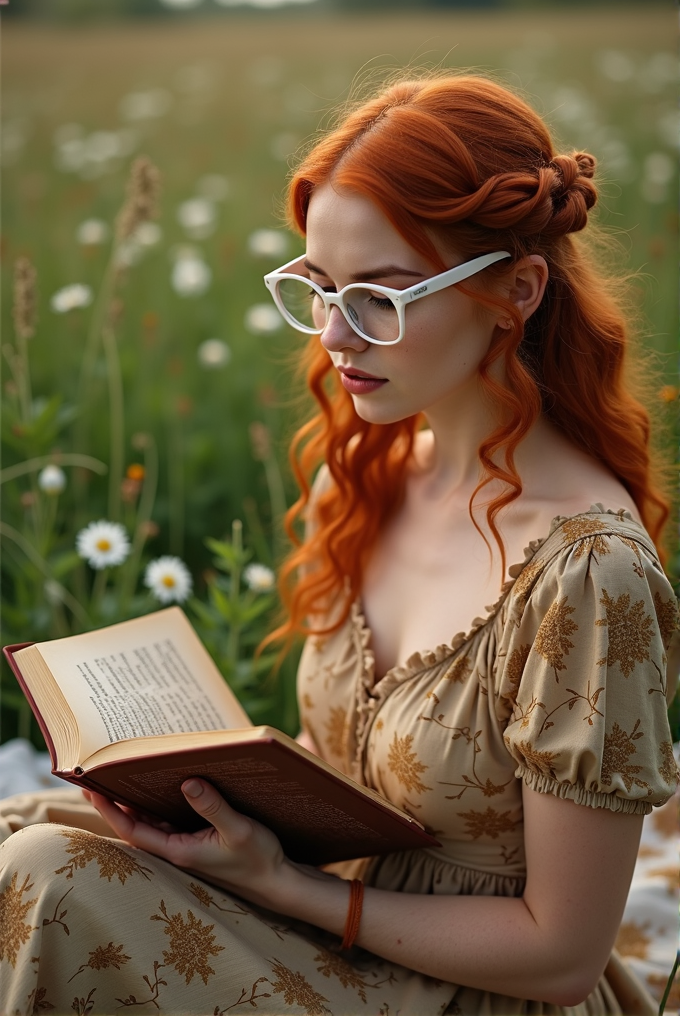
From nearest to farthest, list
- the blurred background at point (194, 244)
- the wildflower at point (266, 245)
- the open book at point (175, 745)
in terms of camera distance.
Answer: the open book at point (175, 745) → the blurred background at point (194, 244) → the wildflower at point (266, 245)

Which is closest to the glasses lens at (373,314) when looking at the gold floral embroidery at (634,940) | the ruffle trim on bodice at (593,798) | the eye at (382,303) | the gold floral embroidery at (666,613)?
the eye at (382,303)

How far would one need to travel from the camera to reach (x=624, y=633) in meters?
1.04

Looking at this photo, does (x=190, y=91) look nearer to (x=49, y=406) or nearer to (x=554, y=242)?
(x=49, y=406)

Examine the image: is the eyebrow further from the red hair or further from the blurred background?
the blurred background

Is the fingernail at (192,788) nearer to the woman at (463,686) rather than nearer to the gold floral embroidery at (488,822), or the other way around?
the woman at (463,686)

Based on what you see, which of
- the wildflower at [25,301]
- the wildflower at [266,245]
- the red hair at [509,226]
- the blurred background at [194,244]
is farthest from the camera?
the wildflower at [266,245]

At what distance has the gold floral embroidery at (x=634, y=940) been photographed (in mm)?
1536

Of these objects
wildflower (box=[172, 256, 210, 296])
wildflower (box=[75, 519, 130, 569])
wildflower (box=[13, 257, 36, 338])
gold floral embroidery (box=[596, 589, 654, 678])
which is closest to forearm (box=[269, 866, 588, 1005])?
gold floral embroidery (box=[596, 589, 654, 678])

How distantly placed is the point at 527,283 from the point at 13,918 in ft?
2.87

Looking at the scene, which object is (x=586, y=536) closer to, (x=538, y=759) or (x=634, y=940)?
(x=538, y=759)

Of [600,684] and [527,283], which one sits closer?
[600,684]

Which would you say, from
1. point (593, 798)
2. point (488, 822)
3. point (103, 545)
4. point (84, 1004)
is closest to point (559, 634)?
point (593, 798)

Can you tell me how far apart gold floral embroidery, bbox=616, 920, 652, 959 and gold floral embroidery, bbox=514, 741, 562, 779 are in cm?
64

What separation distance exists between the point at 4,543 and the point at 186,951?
1.40m
